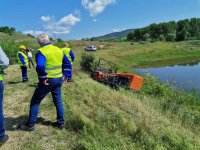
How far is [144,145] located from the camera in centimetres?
548

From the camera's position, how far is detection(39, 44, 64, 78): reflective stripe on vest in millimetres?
6060

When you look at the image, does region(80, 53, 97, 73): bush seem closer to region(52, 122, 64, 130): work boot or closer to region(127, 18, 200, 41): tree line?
region(52, 122, 64, 130): work boot

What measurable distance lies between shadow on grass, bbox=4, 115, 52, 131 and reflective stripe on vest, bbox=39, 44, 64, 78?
1.34 m

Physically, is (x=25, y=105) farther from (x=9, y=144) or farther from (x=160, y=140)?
(x=160, y=140)

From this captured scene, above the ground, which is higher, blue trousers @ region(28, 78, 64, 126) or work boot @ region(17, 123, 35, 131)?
blue trousers @ region(28, 78, 64, 126)

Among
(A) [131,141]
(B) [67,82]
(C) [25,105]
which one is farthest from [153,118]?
(B) [67,82]

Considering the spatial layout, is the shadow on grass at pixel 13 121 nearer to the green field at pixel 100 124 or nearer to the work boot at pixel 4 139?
the green field at pixel 100 124

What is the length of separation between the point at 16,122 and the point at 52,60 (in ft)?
6.90

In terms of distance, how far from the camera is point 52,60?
20.2 ft

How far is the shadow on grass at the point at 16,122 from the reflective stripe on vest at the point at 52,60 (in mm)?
1343

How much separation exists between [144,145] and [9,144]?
266 centimetres

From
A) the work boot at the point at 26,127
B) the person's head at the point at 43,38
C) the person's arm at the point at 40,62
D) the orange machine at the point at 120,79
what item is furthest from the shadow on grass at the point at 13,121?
the orange machine at the point at 120,79

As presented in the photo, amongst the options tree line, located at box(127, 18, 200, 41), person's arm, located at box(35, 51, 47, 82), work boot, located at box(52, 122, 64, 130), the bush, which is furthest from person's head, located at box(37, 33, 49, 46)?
tree line, located at box(127, 18, 200, 41)

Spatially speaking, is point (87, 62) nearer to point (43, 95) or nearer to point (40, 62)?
point (43, 95)
